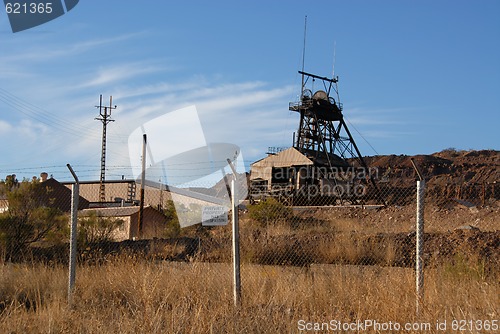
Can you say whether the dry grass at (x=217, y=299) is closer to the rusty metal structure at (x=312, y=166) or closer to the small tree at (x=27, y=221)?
the small tree at (x=27, y=221)

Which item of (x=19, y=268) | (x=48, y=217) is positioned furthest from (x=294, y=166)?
(x=19, y=268)

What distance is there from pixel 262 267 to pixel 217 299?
2.46 m

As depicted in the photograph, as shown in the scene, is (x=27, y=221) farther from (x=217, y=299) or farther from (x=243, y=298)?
(x=243, y=298)

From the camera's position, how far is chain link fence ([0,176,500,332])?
21.2 feet

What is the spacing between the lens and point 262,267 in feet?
33.6

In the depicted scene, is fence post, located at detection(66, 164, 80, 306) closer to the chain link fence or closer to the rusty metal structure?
the chain link fence

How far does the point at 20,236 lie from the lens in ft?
51.6

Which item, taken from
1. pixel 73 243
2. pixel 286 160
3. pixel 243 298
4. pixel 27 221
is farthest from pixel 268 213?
pixel 286 160

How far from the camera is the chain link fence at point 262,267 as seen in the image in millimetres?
6473

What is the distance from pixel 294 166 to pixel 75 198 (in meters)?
35.3

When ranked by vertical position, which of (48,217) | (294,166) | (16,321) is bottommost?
(16,321)

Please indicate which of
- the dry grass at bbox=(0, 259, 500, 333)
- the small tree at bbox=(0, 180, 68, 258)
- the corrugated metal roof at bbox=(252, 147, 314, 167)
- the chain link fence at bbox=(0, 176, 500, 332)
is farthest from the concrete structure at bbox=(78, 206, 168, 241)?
the corrugated metal roof at bbox=(252, 147, 314, 167)

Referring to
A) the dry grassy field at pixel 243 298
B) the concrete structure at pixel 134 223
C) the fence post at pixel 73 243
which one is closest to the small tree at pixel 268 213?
the concrete structure at pixel 134 223

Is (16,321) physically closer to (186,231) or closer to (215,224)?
(186,231)
